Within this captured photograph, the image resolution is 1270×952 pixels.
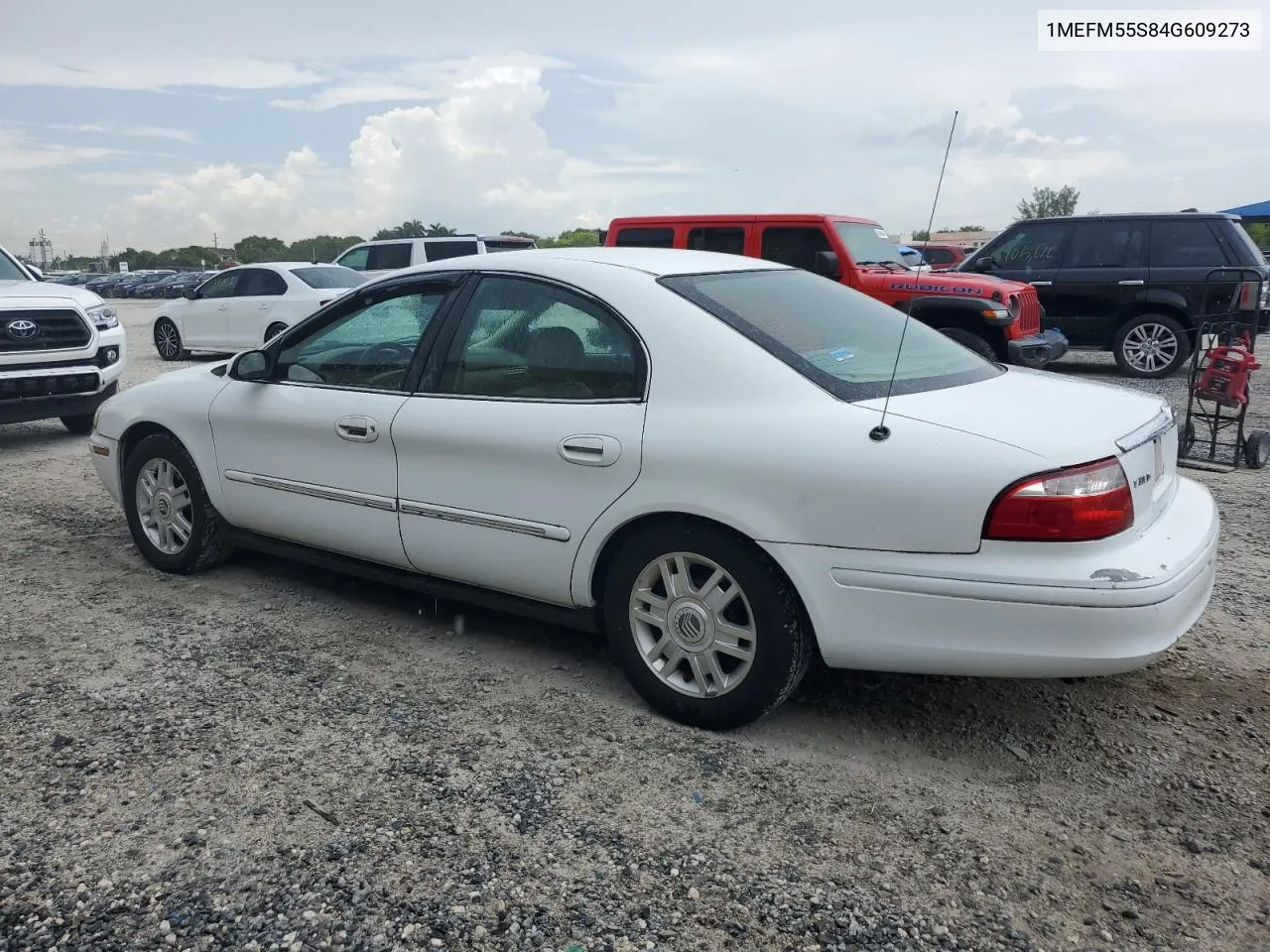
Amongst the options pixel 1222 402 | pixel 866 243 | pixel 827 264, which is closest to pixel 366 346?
pixel 1222 402

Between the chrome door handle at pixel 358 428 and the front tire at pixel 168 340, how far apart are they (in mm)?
13662

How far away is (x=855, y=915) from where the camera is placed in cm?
250

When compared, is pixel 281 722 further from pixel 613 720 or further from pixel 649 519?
pixel 649 519

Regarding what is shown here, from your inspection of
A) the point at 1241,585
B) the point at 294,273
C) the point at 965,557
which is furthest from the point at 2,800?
the point at 294,273

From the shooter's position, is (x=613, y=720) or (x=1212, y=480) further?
(x=1212, y=480)

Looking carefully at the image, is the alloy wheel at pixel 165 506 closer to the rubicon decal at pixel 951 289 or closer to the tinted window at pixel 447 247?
the rubicon decal at pixel 951 289

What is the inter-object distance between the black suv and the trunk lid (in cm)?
942

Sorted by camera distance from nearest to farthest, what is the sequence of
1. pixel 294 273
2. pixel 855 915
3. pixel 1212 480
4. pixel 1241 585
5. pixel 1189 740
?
pixel 855 915
pixel 1189 740
pixel 1241 585
pixel 1212 480
pixel 294 273

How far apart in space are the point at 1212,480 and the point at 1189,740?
421 centimetres

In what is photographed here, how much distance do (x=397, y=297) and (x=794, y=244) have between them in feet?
23.6

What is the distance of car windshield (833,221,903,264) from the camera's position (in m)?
10.8

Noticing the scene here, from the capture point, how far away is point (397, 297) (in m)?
4.21

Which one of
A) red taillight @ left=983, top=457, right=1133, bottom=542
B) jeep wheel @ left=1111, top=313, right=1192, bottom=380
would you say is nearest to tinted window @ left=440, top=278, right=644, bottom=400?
red taillight @ left=983, top=457, right=1133, bottom=542

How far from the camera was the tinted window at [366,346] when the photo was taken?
13.5 feet
